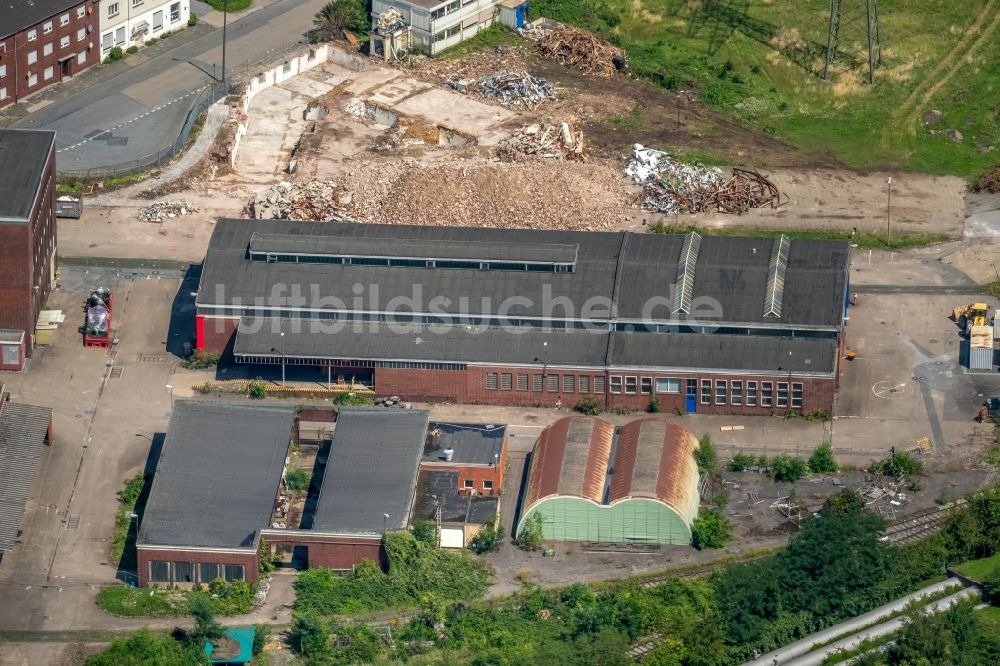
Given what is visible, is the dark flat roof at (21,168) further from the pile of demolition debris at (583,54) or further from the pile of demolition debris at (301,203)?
the pile of demolition debris at (583,54)

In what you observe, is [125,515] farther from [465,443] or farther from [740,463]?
[740,463]

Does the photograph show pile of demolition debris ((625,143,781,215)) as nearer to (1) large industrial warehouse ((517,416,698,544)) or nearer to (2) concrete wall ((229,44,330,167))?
(2) concrete wall ((229,44,330,167))

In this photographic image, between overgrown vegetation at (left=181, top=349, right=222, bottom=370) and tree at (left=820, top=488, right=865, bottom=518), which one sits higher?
overgrown vegetation at (left=181, top=349, right=222, bottom=370)

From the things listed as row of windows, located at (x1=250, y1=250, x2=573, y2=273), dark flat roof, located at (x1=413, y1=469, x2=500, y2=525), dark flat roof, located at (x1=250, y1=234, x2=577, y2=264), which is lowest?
dark flat roof, located at (x1=413, y1=469, x2=500, y2=525)

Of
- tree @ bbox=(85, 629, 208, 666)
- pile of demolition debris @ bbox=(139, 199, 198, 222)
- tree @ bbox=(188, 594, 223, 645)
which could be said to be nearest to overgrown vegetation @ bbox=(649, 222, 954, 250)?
pile of demolition debris @ bbox=(139, 199, 198, 222)

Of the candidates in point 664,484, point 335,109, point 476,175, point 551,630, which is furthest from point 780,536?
point 335,109

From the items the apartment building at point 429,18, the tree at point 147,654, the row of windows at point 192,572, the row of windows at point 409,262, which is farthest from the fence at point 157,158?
the tree at point 147,654

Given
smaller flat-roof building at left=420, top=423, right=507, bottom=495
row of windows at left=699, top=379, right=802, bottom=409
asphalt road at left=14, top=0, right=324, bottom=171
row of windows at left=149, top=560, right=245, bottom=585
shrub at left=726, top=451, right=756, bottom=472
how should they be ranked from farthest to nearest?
asphalt road at left=14, top=0, right=324, bottom=171, row of windows at left=699, top=379, right=802, bottom=409, shrub at left=726, top=451, right=756, bottom=472, smaller flat-roof building at left=420, top=423, right=507, bottom=495, row of windows at left=149, top=560, right=245, bottom=585
